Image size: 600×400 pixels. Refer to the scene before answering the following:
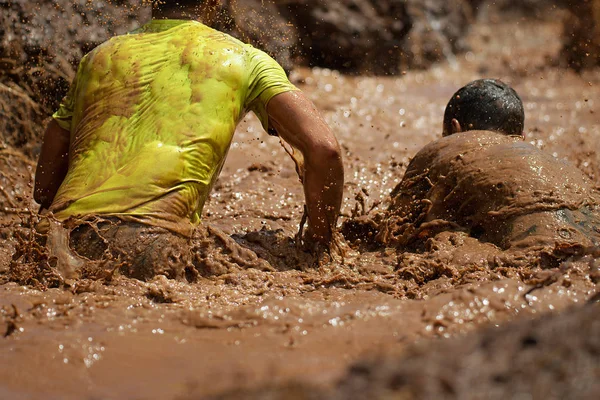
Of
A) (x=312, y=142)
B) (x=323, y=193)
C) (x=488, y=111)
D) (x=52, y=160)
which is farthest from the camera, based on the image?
(x=488, y=111)

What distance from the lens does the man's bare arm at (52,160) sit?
4.16m

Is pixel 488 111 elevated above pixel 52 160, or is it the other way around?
pixel 488 111

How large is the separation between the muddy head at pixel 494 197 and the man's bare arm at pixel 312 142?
19.5 inches

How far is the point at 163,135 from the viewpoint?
3656 millimetres

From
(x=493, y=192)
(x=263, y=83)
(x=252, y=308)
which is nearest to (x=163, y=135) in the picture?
(x=263, y=83)

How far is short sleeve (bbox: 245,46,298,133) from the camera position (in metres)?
3.87

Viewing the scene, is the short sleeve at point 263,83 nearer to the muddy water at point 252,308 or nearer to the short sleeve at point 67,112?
the muddy water at point 252,308

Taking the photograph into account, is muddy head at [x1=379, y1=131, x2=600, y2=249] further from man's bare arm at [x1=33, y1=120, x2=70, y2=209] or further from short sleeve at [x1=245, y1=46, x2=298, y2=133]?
man's bare arm at [x1=33, y1=120, x2=70, y2=209]

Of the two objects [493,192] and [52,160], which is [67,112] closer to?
[52,160]

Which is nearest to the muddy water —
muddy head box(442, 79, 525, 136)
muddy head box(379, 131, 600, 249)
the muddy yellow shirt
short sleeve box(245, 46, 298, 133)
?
muddy head box(379, 131, 600, 249)

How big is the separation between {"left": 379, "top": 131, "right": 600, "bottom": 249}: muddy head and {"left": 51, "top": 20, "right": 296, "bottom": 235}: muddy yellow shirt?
3.03 feet

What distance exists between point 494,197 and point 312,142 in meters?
0.89

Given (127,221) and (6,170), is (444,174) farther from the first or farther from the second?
(6,170)

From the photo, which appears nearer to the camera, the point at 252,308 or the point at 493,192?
the point at 252,308
